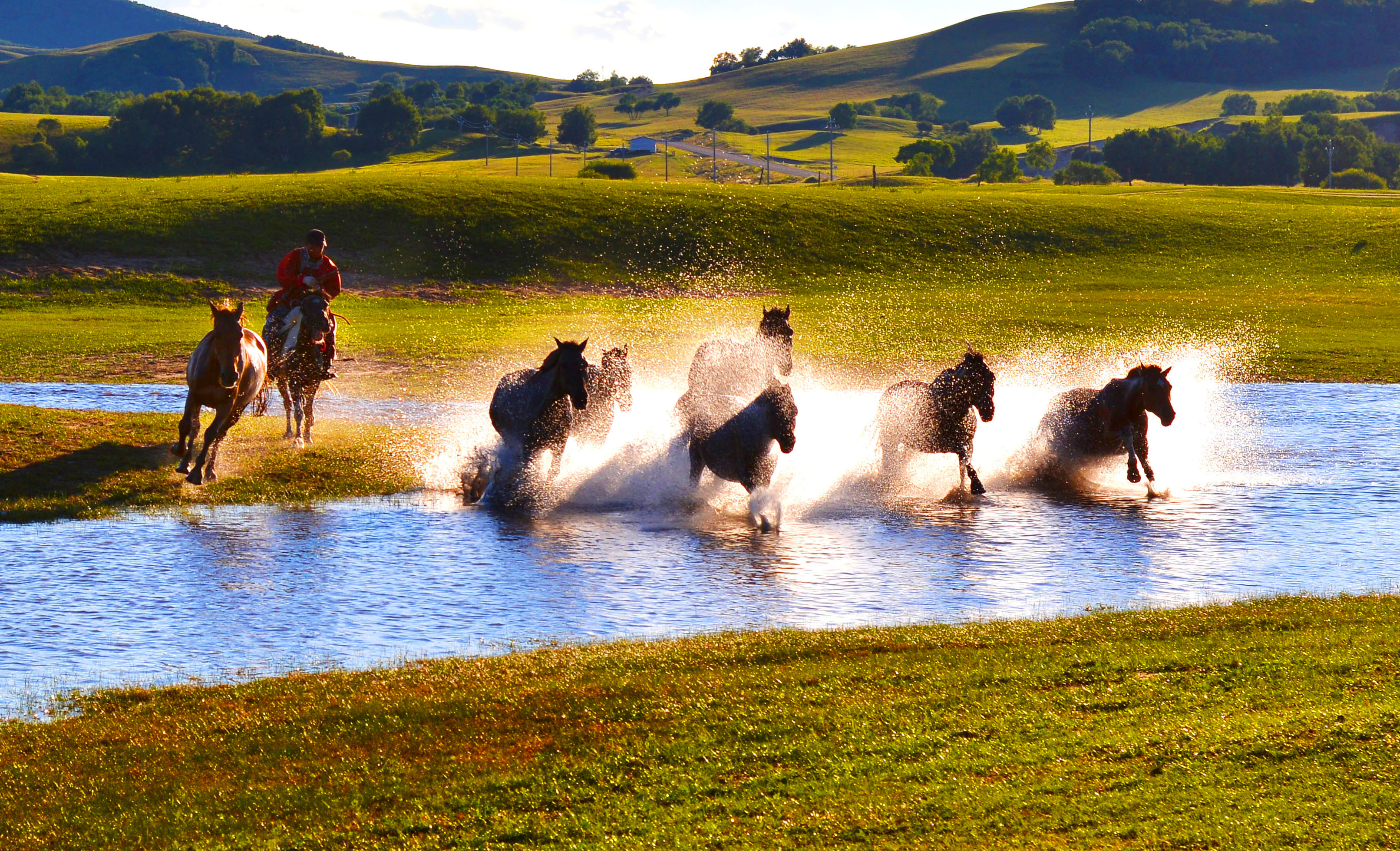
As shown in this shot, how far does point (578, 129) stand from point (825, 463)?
572ft

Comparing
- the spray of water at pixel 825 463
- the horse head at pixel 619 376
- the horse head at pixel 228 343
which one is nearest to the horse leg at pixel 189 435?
the horse head at pixel 228 343

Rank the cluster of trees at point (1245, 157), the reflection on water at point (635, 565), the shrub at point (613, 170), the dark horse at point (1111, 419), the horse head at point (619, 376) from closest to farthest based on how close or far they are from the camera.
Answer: the reflection on water at point (635, 565) → the dark horse at point (1111, 419) → the horse head at point (619, 376) → the shrub at point (613, 170) → the cluster of trees at point (1245, 157)

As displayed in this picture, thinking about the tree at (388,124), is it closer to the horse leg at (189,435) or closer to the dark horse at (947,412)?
the horse leg at (189,435)

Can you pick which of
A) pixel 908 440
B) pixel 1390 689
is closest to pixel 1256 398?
pixel 908 440

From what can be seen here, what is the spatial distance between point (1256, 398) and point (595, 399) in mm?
15239

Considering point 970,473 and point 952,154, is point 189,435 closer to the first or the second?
point 970,473

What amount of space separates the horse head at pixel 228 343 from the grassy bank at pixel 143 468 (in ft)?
5.08

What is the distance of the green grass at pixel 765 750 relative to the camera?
7.19 m

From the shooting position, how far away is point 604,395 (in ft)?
65.9

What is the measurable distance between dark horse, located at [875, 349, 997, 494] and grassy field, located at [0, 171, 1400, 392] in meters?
12.1

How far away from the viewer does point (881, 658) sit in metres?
10.5

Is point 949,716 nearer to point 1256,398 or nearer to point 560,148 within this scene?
point 1256,398

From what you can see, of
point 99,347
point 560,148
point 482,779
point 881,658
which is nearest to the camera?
point 482,779

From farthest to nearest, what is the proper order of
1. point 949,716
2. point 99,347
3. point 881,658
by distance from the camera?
point 99,347
point 881,658
point 949,716
